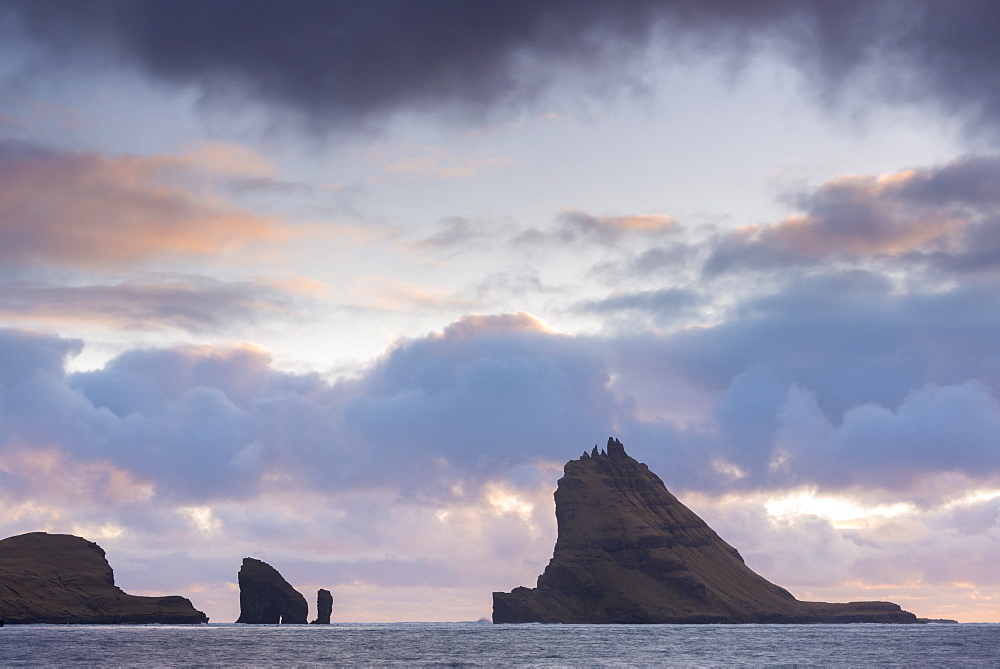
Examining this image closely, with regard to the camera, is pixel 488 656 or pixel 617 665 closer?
pixel 617 665

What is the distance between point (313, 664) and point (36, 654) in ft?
180

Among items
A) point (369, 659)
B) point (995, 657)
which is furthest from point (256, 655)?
point (995, 657)

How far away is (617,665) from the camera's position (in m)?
169

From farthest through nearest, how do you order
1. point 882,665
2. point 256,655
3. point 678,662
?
point 256,655 → point 678,662 → point 882,665

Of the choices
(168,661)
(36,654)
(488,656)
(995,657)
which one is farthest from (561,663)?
(36,654)

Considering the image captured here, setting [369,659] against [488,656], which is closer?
[369,659]

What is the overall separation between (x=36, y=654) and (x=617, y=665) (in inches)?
4044

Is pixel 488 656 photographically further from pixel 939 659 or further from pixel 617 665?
pixel 939 659

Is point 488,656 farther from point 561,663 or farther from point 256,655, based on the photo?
point 256,655

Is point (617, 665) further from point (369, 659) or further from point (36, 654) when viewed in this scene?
point (36, 654)

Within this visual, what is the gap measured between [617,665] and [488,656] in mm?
32197

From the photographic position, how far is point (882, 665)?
538ft

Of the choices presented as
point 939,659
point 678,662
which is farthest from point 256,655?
point 939,659

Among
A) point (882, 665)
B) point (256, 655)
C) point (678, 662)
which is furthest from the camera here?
point (256, 655)
